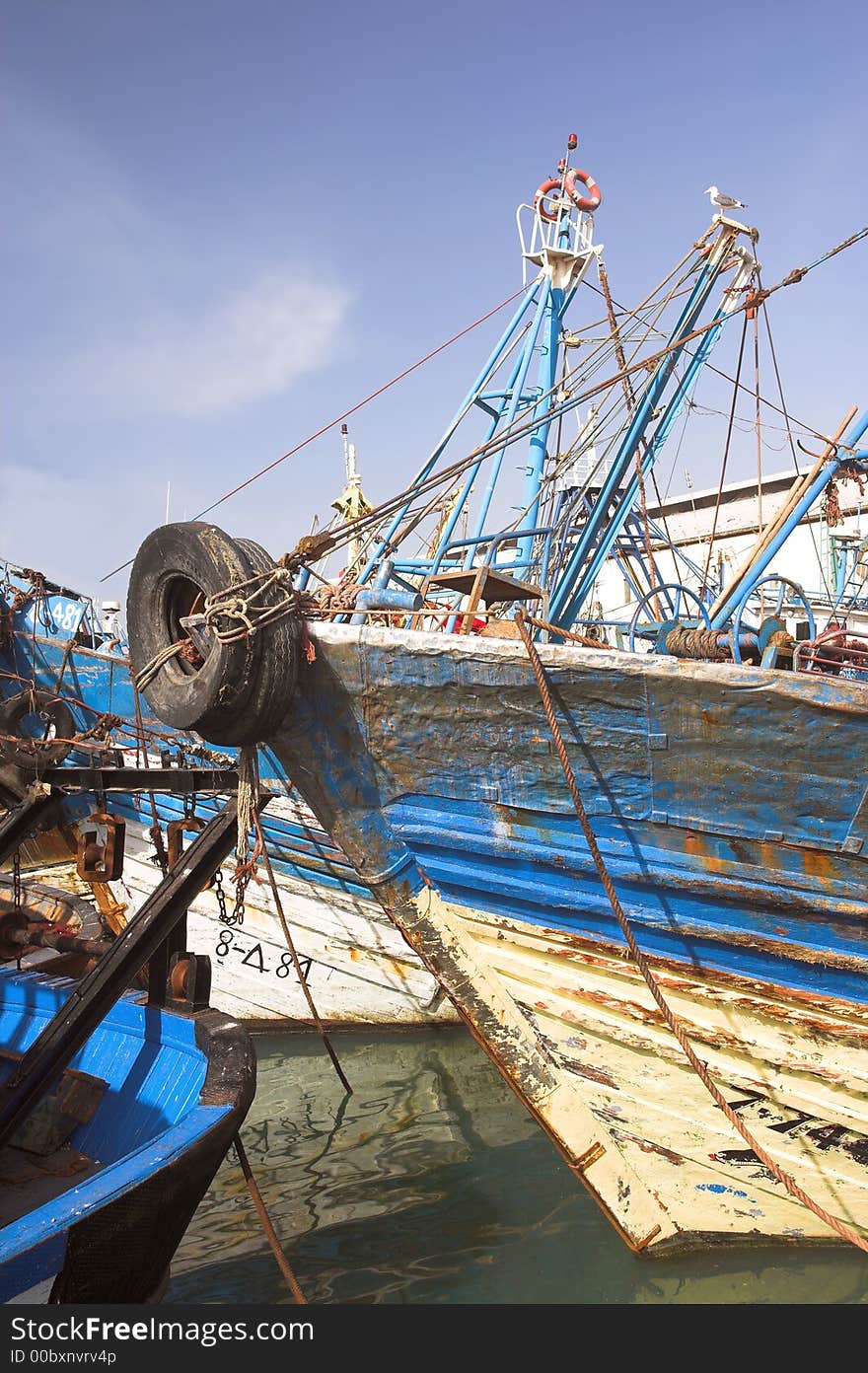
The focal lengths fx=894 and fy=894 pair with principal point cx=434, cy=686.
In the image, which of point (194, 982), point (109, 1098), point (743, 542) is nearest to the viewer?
point (194, 982)

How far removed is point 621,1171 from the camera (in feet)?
14.4

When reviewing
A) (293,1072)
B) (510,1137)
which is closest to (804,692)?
(510,1137)

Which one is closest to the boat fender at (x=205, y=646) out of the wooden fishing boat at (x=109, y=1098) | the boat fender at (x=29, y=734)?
the wooden fishing boat at (x=109, y=1098)

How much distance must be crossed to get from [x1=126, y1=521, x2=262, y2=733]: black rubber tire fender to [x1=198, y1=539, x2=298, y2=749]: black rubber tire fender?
0.11 feet

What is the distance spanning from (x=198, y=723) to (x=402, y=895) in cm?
145

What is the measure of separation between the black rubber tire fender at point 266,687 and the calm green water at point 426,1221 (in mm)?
2955

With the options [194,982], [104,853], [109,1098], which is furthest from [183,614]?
[109,1098]

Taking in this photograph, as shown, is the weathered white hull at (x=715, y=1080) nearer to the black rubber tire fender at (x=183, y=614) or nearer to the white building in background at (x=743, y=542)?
the black rubber tire fender at (x=183, y=614)

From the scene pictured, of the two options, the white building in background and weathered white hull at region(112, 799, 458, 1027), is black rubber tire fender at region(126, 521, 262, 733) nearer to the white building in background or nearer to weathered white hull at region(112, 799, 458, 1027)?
weathered white hull at region(112, 799, 458, 1027)

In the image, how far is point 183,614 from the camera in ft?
15.5

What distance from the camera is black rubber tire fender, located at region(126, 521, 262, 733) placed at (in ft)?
13.5

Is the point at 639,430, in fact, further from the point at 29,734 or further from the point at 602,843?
the point at 29,734

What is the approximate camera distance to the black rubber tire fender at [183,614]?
4.11m

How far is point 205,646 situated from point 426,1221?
3766mm
